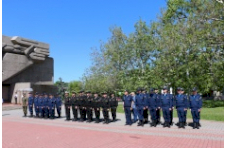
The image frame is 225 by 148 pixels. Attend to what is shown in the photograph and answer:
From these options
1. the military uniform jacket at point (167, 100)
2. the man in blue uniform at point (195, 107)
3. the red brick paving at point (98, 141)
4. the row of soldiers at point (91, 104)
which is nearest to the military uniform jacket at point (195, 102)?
the man in blue uniform at point (195, 107)

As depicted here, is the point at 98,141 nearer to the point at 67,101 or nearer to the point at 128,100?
the point at 128,100

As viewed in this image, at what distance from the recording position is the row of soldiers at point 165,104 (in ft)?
34.1

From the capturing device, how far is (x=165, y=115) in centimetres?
1083

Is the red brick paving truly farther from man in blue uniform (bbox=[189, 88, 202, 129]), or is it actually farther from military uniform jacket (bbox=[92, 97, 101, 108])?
military uniform jacket (bbox=[92, 97, 101, 108])

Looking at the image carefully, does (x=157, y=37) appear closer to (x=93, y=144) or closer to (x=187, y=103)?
(x=187, y=103)

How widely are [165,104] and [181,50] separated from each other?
11.2m

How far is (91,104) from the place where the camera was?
494 inches

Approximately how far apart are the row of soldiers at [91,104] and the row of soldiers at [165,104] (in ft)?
2.91

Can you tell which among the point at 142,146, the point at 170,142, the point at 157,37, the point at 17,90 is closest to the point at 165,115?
the point at 170,142

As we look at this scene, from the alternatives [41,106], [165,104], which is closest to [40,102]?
[41,106]

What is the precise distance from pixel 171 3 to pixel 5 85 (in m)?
19.3

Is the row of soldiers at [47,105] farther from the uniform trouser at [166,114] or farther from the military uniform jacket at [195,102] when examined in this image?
the military uniform jacket at [195,102]

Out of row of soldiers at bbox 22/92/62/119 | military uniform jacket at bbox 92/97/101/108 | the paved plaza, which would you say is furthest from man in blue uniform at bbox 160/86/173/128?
row of soldiers at bbox 22/92/62/119

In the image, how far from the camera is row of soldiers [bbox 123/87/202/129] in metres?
10.4
